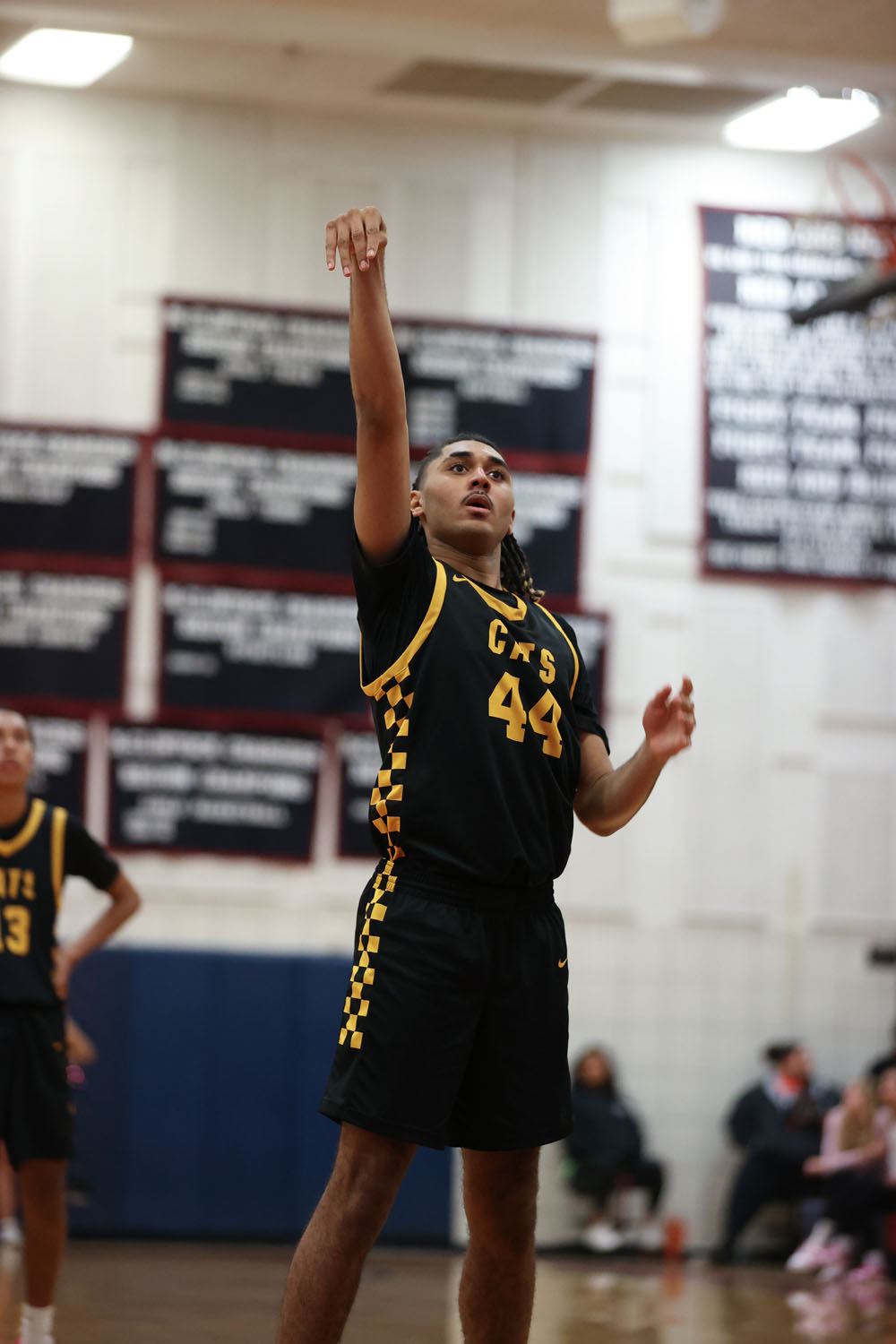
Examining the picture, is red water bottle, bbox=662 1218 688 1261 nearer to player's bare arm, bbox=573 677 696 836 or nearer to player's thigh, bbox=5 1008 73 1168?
player's thigh, bbox=5 1008 73 1168

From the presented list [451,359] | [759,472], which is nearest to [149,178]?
[451,359]

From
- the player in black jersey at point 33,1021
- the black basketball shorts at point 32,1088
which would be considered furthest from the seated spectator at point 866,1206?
the black basketball shorts at point 32,1088

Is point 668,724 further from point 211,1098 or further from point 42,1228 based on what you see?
point 211,1098

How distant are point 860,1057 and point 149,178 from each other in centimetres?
553

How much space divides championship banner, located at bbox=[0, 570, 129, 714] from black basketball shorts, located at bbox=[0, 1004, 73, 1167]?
3.54 metres

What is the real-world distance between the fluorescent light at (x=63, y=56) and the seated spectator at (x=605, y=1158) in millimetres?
5123

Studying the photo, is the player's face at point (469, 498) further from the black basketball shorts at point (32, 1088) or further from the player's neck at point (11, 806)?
the black basketball shorts at point (32, 1088)

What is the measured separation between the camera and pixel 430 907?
283cm

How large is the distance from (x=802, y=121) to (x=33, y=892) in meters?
5.66

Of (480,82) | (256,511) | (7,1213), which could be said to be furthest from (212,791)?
(480,82)

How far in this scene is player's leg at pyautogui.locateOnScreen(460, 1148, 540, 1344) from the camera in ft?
9.65

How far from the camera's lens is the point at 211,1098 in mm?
7715

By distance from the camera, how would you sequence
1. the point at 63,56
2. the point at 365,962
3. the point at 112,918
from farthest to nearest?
the point at 63,56
the point at 112,918
the point at 365,962

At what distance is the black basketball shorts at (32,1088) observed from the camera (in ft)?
14.5
